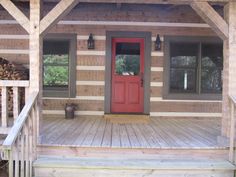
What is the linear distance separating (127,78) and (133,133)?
6.99ft

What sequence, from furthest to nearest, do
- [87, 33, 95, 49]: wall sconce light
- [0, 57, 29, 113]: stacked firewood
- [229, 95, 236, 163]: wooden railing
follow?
[87, 33, 95, 49]: wall sconce light < [0, 57, 29, 113]: stacked firewood < [229, 95, 236, 163]: wooden railing

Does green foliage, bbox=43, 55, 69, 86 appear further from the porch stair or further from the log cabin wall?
the porch stair

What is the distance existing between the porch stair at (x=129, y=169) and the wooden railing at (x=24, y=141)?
21cm

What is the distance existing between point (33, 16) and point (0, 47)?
3.24 m

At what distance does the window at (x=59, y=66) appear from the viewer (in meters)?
6.92

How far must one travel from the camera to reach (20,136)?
3561 mm

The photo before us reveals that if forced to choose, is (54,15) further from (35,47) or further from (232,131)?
(232,131)

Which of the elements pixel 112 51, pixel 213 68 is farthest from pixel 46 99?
pixel 213 68

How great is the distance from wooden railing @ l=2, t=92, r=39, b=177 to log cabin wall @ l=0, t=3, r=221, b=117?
2887 mm

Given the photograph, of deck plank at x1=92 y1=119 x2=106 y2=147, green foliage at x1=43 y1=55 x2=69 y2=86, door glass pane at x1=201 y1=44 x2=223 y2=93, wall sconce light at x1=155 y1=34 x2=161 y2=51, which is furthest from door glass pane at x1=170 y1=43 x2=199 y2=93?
green foliage at x1=43 y1=55 x2=69 y2=86

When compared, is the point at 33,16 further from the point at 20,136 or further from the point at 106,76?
the point at 106,76

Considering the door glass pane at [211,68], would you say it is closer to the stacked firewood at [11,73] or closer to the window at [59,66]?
the window at [59,66]

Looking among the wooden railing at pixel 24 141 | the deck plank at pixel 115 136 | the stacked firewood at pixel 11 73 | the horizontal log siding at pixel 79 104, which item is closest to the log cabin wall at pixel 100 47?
the horizontal log siding at pixel 79 104

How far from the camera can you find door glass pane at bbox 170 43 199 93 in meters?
7.02
